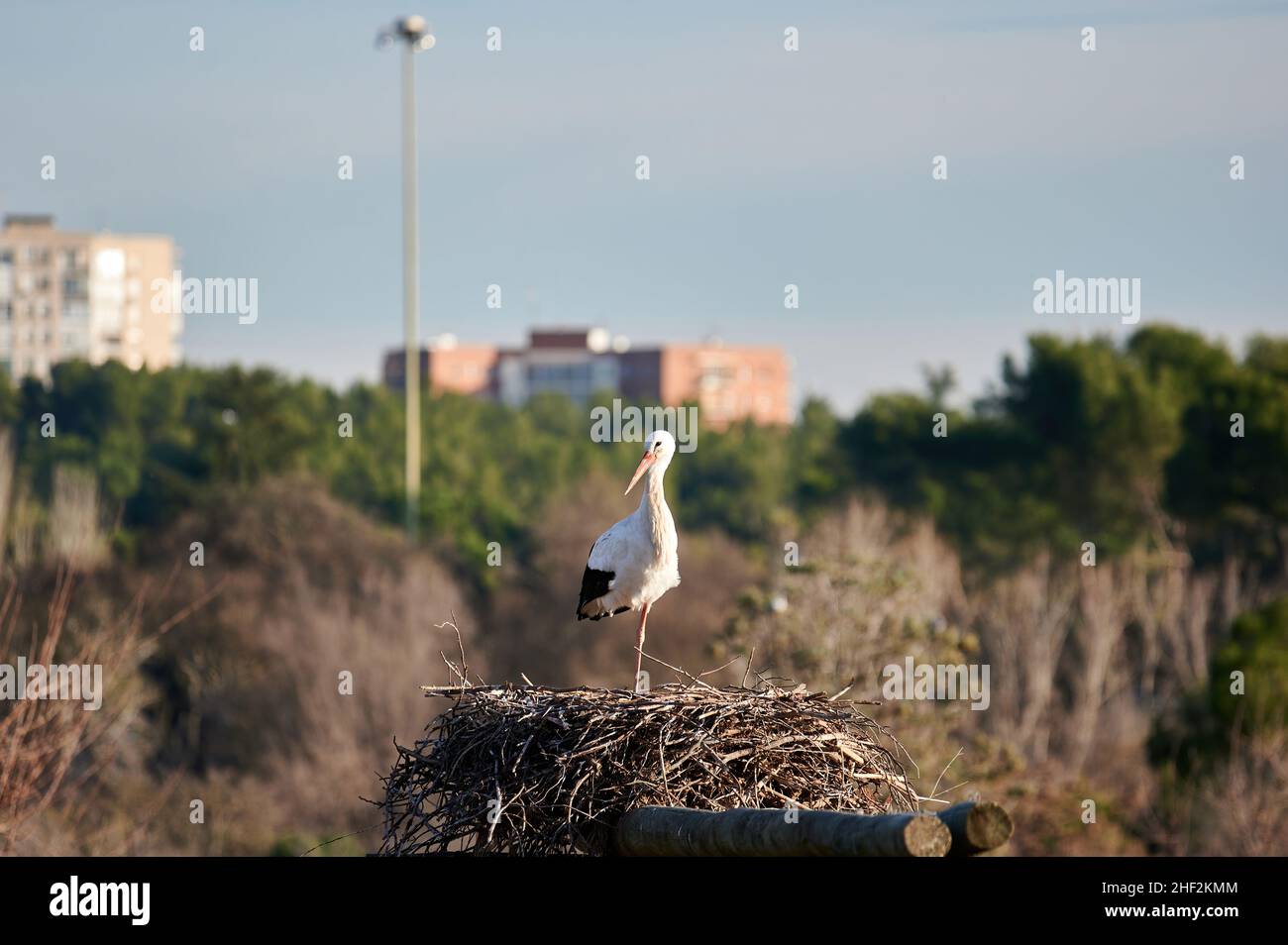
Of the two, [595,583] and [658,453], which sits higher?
[658,453]

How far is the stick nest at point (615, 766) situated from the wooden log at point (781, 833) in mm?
477

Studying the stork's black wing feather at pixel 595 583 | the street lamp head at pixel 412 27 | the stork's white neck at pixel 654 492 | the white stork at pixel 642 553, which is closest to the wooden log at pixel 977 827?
the white stork at pixel 642 553

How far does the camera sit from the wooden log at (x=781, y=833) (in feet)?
19.2

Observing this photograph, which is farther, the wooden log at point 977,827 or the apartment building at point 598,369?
the apartment building at point 598,369

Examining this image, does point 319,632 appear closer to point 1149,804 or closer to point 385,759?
point 385,759

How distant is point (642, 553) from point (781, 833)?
485 cm

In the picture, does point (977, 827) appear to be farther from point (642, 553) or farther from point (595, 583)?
point (595, 583)

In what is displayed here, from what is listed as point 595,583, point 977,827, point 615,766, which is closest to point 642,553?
point 595,583

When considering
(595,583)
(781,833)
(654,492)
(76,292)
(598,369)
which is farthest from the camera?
(598,369)

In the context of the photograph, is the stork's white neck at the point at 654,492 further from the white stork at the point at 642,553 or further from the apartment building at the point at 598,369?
the apartment building at the point at 598,369

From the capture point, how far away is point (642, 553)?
36.8ft

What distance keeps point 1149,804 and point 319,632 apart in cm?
2062

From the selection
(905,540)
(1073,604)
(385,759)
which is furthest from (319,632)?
(1073,604)
